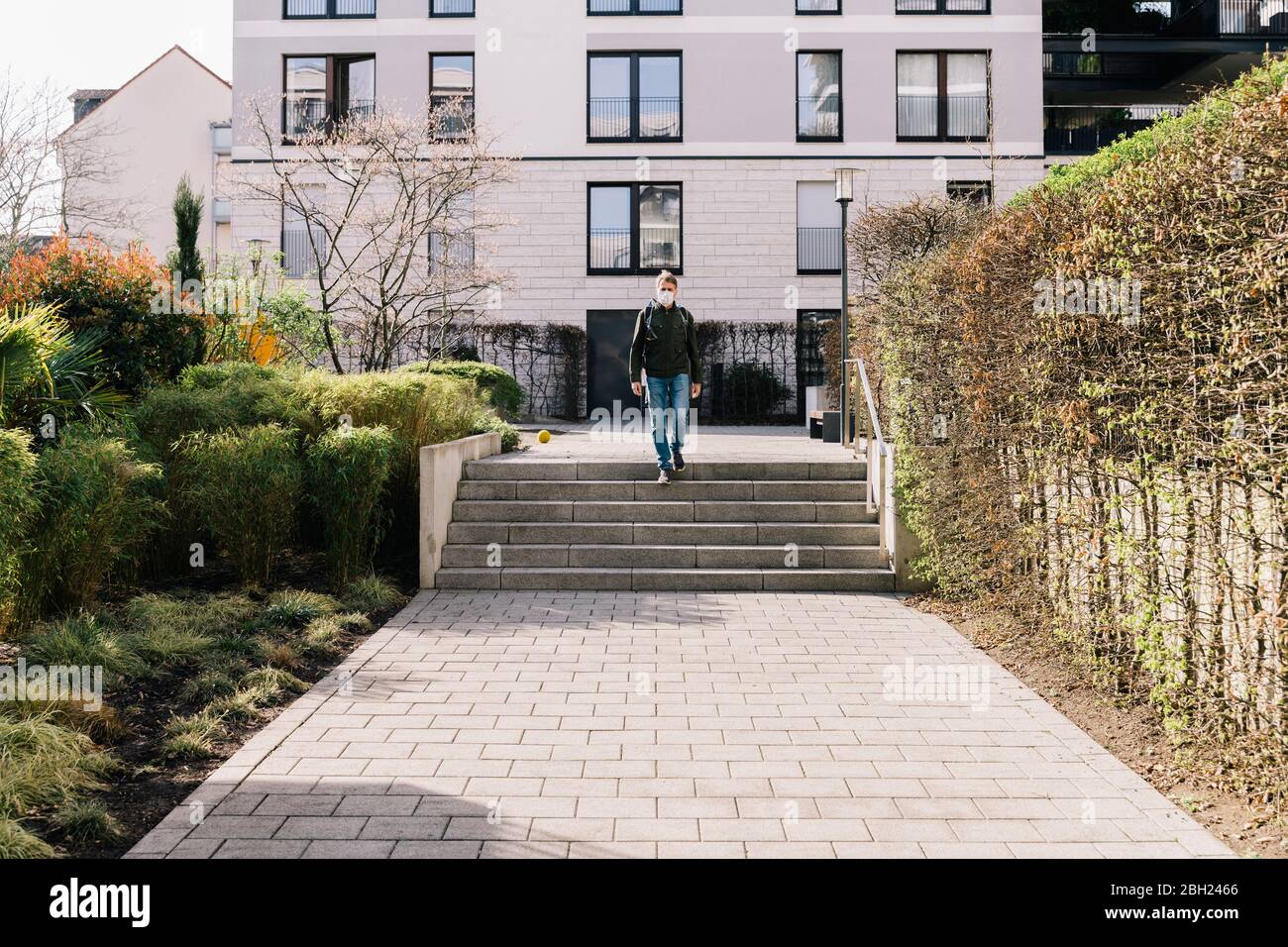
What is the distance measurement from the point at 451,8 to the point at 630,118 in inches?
195

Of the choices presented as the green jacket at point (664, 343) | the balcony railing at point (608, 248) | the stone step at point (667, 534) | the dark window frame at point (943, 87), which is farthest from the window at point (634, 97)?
the stone step at point (667, 534)

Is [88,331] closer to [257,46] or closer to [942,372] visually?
[942,372]

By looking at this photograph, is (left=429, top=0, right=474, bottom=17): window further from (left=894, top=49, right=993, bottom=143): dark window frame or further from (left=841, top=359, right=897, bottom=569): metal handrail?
(left=841, top=359, right=897, bottom=569): metal handrail

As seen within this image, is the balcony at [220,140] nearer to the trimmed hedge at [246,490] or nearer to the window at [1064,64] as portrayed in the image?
the window at [1064,64]

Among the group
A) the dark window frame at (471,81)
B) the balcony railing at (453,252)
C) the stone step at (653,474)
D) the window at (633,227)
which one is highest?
the dark window frame at (471,81)

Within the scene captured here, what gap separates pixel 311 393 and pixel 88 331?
8.36ft

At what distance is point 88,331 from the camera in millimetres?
9438

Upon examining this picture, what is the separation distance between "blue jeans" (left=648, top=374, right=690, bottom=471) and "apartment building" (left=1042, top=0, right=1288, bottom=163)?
1883 centimetres

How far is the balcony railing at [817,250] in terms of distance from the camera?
23.1 m

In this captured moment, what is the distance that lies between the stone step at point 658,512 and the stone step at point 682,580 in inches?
32.1

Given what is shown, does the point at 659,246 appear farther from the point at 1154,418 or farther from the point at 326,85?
the point at 1154,418

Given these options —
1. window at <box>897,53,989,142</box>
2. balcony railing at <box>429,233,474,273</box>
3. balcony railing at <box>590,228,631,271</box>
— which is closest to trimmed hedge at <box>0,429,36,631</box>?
balcony railing at <box>429,233,474,273</box>
